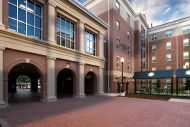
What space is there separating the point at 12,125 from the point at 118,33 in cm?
2454

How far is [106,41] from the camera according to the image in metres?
27.0

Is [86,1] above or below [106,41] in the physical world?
above

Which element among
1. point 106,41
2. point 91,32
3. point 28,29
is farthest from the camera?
point 106,41

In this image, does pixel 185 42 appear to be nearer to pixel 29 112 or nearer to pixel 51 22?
pixel 51 22

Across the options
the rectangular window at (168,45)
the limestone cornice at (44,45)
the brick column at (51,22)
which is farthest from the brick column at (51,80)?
the rectangular window at (168,45)

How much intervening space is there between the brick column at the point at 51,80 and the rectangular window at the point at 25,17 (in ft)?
8.40

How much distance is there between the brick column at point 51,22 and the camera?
47.2 ft

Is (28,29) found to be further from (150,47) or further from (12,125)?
(150,47)

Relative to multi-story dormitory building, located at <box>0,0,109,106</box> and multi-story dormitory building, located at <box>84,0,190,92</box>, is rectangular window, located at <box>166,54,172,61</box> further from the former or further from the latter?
multi-story dormitory building, located at <box>0,0,109,106</box>

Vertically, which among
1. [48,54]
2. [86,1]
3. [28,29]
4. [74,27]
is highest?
[86,1]

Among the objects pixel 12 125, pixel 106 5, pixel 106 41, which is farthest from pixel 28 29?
pixel 106 5

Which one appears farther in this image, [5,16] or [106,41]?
[106,41]

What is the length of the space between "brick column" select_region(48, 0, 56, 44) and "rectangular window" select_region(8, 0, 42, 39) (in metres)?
0.85

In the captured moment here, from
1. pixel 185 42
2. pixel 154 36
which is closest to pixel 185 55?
pixel 185 42
